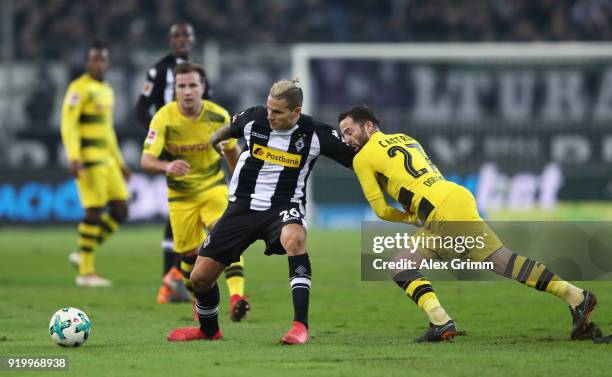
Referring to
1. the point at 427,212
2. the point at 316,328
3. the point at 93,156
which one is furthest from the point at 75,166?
the point at 427,212

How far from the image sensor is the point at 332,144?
8.16 metres

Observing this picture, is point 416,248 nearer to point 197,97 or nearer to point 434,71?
point 197,97

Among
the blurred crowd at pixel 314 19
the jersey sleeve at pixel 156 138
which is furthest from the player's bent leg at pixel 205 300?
the blurred crowd at pixel 314 19

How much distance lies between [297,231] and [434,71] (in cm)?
1470

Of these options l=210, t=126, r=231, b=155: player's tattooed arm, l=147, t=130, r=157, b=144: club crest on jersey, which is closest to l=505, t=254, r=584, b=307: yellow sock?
l=210, t=126, r=231, b=155: player's tattooed arm

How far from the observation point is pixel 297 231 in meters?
7.95

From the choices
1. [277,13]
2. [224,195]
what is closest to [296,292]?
[224,195]

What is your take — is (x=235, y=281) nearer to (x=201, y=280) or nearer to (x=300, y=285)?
(x=201, y=280)

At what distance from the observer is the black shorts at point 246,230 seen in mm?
8055

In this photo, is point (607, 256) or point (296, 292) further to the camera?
point (607, 256)

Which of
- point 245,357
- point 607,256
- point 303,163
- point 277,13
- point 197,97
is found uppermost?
point 277,13

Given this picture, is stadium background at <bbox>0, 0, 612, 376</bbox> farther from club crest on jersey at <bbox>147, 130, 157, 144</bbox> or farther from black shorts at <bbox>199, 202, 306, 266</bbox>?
club crest on jersey at <bbox>147, 130, 157, 144</bbox>

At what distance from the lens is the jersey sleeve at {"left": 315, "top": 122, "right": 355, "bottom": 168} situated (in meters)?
8.16

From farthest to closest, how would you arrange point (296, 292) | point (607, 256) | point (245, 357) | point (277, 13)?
point (277, 13) → point (607, 256) → point (296, 292) → point (245, 357)
